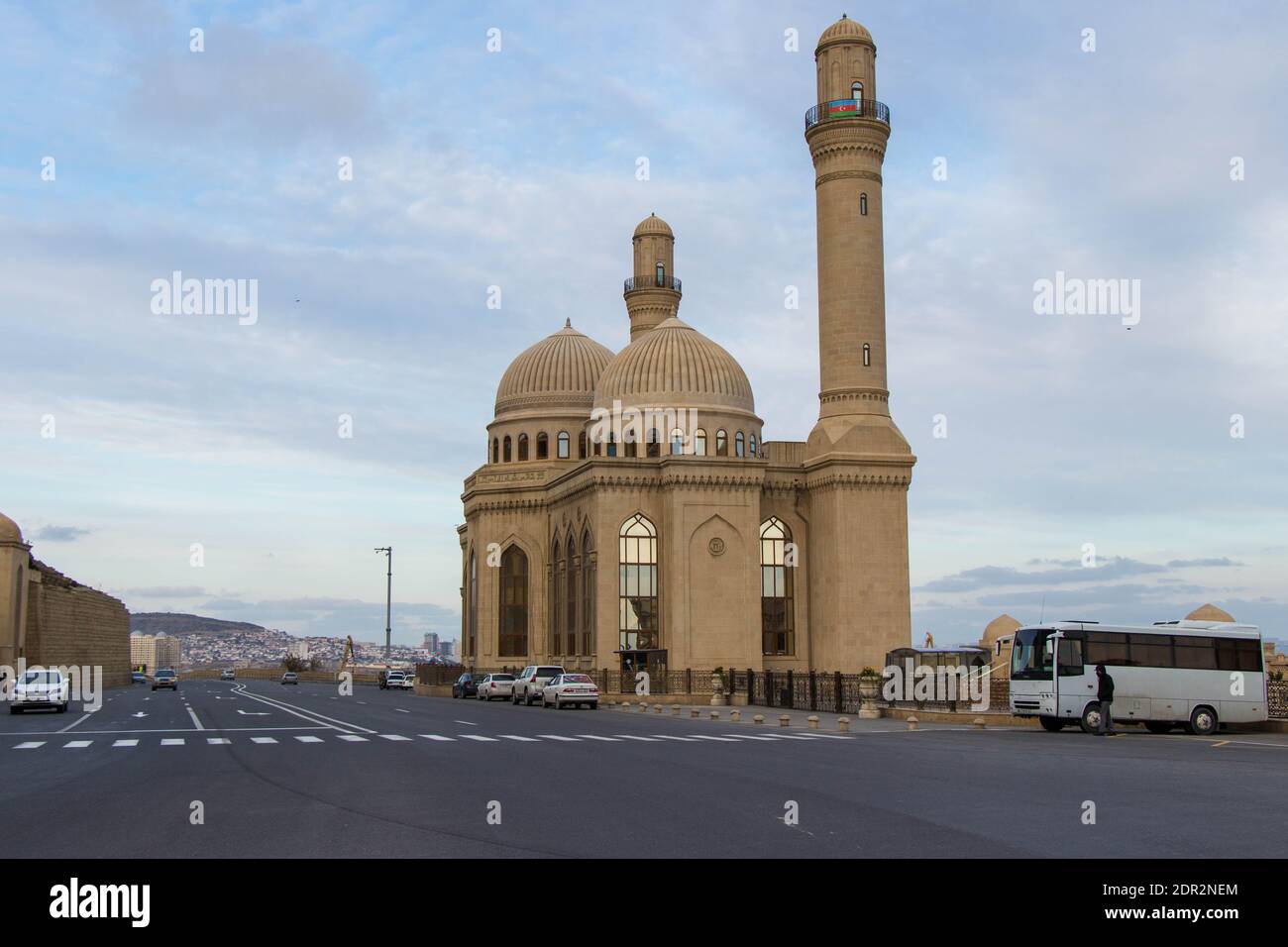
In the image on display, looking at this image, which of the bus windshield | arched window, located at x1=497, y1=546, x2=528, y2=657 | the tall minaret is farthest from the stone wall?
the bus windshield

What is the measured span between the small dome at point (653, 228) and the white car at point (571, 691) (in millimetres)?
33839

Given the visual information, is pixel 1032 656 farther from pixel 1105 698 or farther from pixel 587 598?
pixel 587 598

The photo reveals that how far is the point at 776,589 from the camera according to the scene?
58.7m

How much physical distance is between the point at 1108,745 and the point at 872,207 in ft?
113

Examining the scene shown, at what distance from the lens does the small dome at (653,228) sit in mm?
→ 72688

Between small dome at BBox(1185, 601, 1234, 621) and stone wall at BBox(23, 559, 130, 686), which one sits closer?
small dome at BBox(1185, 601, 1234, 621)

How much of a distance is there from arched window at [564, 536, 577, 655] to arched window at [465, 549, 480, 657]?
8106mm

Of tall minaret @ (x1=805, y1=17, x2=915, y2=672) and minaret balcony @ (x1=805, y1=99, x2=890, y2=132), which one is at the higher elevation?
minaret balcony @ (x1=805, y1=99, x2=890, y2=132)

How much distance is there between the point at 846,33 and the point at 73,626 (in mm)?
61150

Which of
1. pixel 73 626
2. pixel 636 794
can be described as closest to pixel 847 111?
pixel 636 794

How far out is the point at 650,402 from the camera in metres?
60.8

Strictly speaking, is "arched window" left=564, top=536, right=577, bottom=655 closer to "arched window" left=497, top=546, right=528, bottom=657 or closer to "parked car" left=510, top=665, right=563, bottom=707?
"arched window" left=497, top=546, right=528, bottom=657

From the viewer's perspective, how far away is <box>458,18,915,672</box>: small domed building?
5478 centimetres

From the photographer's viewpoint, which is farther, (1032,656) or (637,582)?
(637,582)
